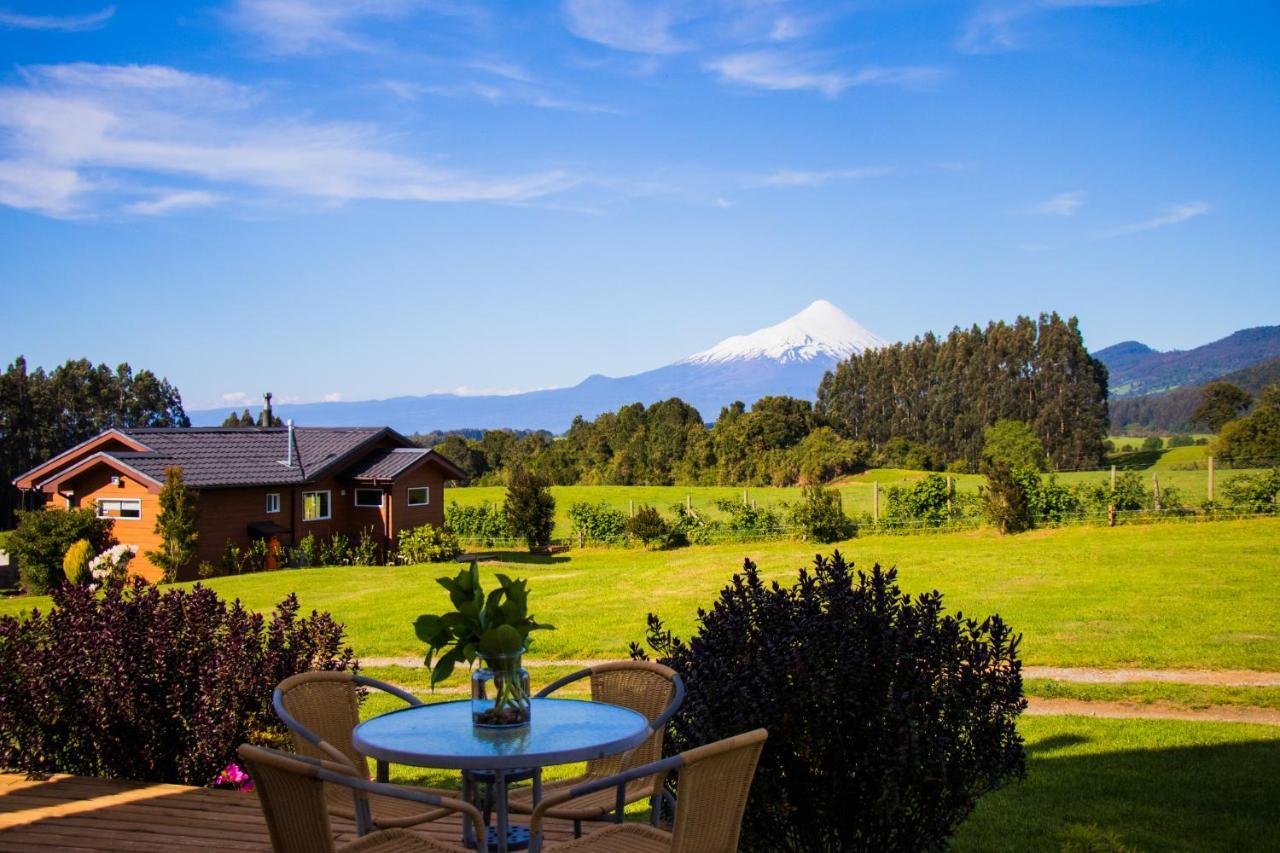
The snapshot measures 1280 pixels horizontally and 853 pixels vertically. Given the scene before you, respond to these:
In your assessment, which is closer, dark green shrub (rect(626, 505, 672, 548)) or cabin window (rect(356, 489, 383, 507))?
dark green shrub (rect(626, 505, 672, 548))

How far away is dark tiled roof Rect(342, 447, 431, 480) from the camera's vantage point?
27484 mm

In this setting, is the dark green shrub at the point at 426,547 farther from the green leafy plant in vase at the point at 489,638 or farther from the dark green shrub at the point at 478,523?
the green leafy plant in vase at the point at 489,638

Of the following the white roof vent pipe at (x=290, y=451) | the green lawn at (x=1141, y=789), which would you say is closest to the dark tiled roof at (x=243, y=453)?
the white roof vent pipe at (x=290, y=451)

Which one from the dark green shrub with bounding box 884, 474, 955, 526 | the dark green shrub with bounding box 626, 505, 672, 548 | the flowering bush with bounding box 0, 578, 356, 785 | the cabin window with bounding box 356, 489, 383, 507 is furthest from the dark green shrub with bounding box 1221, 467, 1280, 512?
the flowering bush with bounding box 0, 578, 356, 785

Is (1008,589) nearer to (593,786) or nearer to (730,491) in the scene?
(593,786)

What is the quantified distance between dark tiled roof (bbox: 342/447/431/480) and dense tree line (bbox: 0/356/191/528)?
2760 cm

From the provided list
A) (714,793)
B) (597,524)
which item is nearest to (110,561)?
(597,524)

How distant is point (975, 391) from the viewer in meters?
67.4

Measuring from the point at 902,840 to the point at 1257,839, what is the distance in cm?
261

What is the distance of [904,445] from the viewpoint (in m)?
61.7

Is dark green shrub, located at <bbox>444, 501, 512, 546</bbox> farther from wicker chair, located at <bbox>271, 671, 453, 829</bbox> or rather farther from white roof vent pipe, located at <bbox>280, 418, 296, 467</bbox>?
wicker chair, located at <bbox>271, 671, 453, 829</bbox>

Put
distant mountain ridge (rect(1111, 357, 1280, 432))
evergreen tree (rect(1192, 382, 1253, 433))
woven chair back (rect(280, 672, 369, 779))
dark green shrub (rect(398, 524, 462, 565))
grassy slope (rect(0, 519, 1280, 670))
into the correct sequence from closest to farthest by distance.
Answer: woven chair back (rect(280, 672, 369, 779)), grassy slope (rect(0, 519, 1280, 670)), dark green shrub (rect(398, 524, 462, 565)), evergreen tree (rect(1192, 382, 1253, 433)), distant mountain ridge (rect(1111, 357, 1280, 432))

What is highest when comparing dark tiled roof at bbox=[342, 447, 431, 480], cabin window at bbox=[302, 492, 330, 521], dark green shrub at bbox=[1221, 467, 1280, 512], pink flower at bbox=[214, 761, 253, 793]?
dark tiled roof at bbox=[342, 447, 431, 480]

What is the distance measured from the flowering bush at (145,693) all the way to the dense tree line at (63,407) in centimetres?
4797
